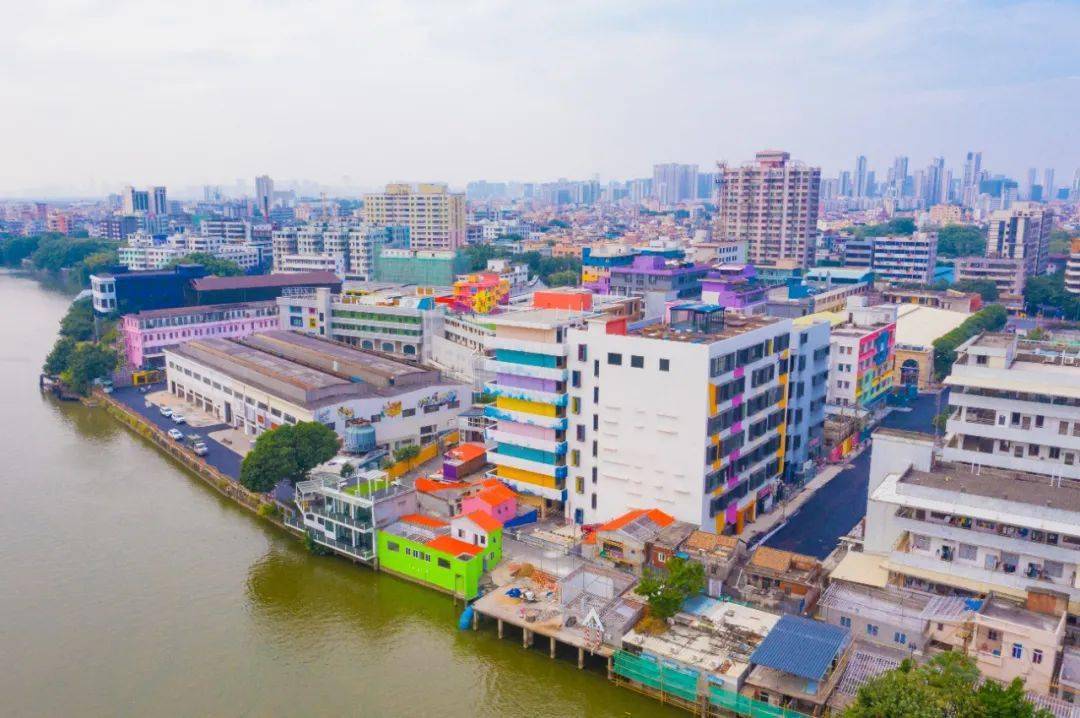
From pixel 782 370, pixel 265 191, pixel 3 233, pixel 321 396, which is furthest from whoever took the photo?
pixel 265 191

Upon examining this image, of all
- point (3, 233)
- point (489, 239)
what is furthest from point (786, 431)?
point (3, 233)

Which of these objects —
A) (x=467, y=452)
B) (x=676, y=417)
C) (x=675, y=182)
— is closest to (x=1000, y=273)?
(x=467, y=452)

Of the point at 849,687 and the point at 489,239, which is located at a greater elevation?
the point at 489,239

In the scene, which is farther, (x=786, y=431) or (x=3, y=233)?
(x=3, y=233)

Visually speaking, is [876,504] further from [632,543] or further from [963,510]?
[632,543]

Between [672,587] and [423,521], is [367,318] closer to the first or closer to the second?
[423,521]

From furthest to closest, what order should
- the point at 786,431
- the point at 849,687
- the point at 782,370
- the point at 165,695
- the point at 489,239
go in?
1. the point at 489,239
2. the point at 786,431
3. the point at 782,370
4. the point at 165,695
5. the point at 849,687

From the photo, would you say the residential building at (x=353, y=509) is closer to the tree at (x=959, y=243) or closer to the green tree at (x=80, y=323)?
the green tree at (x=80, y=323)

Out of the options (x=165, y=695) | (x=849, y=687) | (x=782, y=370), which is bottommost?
(x=165, y=695)
